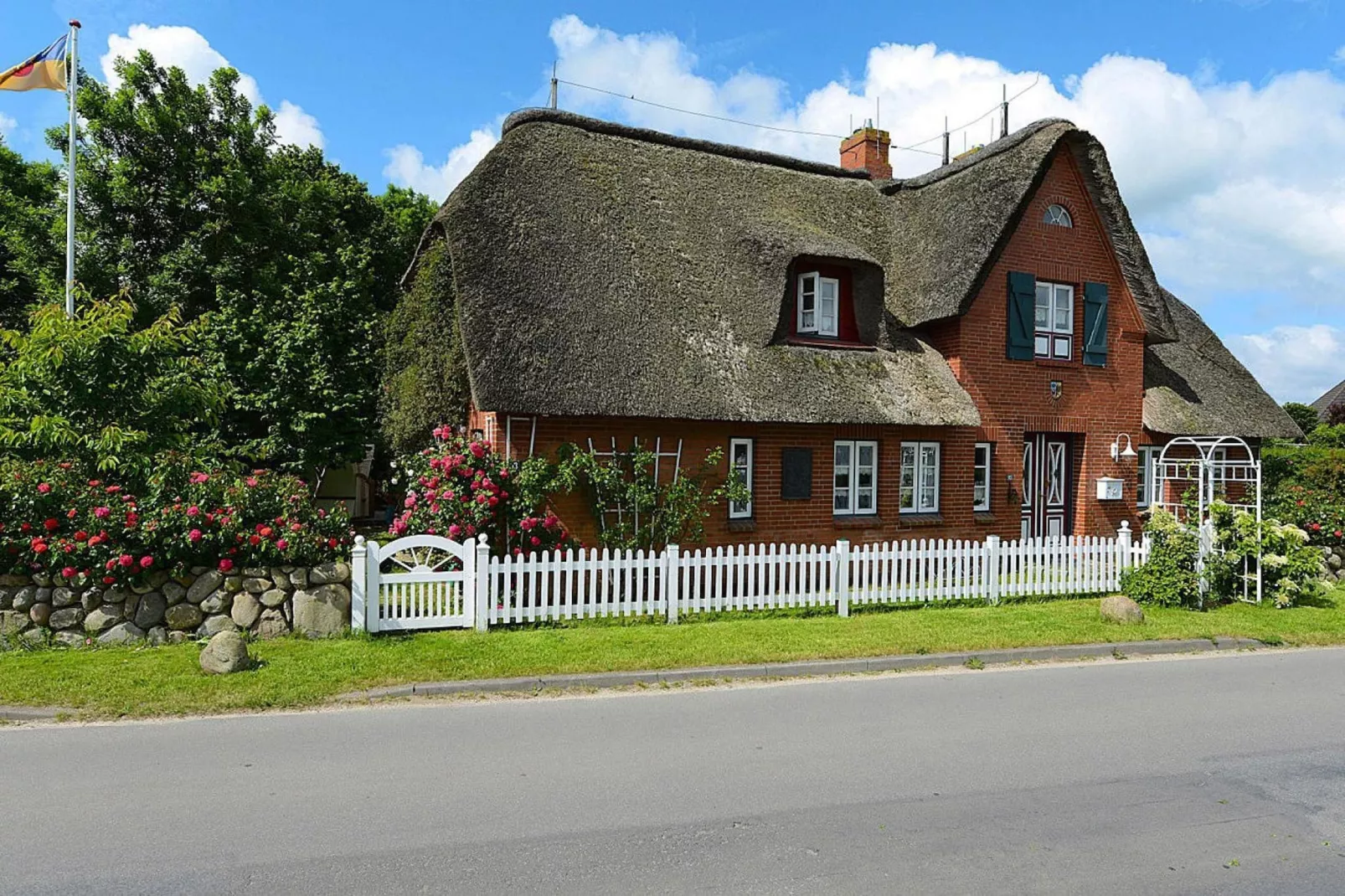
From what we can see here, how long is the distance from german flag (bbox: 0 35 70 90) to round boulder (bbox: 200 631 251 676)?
49.1 ft

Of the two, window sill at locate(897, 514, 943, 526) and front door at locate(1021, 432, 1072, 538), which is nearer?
window sill at locate(897, 514, 943, 526)

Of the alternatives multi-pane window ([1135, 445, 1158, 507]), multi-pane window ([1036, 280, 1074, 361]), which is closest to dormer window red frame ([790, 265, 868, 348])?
multi-pane window ([1036, 280, 1074, 361])

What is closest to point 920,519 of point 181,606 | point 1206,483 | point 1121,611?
point 1121,611

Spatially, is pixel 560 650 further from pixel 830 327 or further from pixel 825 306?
pixel 825 306

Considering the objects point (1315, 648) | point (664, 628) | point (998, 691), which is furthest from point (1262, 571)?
point (664, 628)

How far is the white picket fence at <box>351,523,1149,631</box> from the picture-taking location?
9.96 m

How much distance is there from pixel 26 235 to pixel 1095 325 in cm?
2380

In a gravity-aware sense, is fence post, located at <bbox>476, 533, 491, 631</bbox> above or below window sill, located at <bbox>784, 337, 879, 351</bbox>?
below

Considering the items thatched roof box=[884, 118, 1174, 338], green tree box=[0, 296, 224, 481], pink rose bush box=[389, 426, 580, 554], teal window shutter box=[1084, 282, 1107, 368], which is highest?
thatched roof box=[884, 118, 1174, 338]

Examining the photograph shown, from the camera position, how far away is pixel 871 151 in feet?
69.5

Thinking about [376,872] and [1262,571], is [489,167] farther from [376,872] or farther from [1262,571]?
[1262,571]

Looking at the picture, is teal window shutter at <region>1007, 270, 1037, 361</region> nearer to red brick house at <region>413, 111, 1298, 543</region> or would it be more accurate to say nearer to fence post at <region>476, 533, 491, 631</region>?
red brick house at <region>413, 111, 1298, 543</region>

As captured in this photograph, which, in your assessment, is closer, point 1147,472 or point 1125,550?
point 1125,550

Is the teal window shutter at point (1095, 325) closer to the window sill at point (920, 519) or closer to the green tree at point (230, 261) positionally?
the window sill at point (920, 519)
